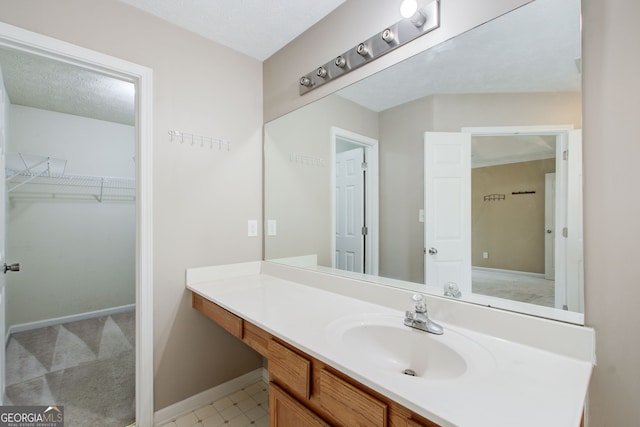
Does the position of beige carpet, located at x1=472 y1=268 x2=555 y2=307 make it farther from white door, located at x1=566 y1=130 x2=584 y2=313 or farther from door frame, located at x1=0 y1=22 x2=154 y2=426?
door frame, located at x1=0 y1=22 x2=154 y2=426

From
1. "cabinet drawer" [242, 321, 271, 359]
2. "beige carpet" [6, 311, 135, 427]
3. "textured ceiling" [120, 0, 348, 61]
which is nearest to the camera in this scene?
"cabinet drawer" [242, 321, 271, 359]

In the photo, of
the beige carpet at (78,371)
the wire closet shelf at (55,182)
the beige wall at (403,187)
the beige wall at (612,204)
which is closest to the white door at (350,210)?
the beige wall at (403,187)

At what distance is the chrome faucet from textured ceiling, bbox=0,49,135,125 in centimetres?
249

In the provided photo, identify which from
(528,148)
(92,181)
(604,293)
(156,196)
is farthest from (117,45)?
(92,181)

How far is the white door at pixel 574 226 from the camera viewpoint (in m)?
0.88

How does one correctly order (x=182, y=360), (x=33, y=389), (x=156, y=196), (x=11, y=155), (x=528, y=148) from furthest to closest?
(x=11, y=155)
(x=33, y=389)
(x=182, y=360)
(x=156, y=196)
(x=528, y=148)

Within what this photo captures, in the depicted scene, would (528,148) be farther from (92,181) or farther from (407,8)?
(92,181)

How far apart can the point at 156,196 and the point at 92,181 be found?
2.56 metres

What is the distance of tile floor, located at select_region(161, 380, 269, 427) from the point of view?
1.66m

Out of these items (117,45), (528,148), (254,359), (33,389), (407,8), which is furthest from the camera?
(254,359)

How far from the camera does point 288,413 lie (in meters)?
1.02

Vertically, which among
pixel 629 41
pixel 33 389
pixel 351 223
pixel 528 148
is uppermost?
pixel 629 41

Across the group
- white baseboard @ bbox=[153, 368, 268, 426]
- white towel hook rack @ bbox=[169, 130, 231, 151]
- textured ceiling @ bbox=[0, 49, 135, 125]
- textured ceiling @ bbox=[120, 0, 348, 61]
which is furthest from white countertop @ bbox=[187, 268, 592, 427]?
textured ceiling @ bbox=[0, 49, 135, 125]

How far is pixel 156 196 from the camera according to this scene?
5.37ft
